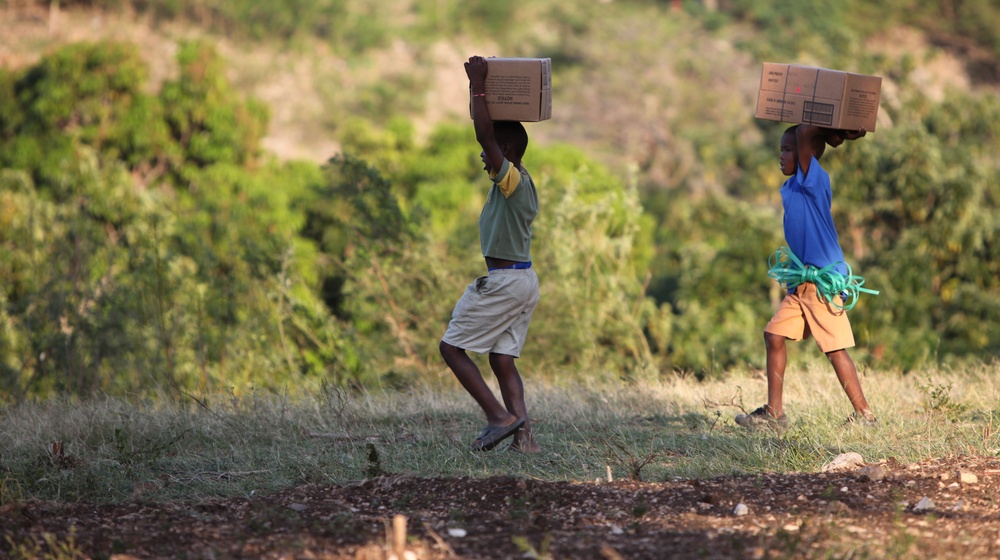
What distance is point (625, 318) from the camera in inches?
407

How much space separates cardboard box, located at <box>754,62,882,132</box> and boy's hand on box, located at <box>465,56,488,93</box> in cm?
162

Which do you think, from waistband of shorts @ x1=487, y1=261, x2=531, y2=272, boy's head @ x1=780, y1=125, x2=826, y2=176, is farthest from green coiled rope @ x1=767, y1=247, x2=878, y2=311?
waistband of shorts @ x1=487, y1=261, x2=531, y2=272

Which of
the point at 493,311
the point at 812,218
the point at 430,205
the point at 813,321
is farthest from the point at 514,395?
the point at 430,205

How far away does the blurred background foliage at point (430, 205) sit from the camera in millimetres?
9258

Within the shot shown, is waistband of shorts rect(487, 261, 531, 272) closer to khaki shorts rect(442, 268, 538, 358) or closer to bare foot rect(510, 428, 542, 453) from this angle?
khaki shorts rect(442, 268, 538, 358)

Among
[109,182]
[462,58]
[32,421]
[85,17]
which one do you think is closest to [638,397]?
[32,421]

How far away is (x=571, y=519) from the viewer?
3.69 metres

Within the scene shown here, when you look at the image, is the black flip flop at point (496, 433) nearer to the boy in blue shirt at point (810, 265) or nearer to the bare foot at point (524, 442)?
the bare foot at point (524, 442)

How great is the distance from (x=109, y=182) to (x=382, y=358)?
10803mm

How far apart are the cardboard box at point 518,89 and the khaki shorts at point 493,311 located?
0.74m

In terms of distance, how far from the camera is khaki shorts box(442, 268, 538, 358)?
15.9 ft

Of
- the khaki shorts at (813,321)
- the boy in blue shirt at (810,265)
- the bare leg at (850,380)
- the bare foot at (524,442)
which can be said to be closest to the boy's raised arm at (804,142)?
the boy in blue shirt at (810,265)

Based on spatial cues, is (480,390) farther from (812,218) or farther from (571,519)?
(812,218)

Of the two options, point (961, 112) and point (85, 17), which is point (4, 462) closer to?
point (961, 112)
